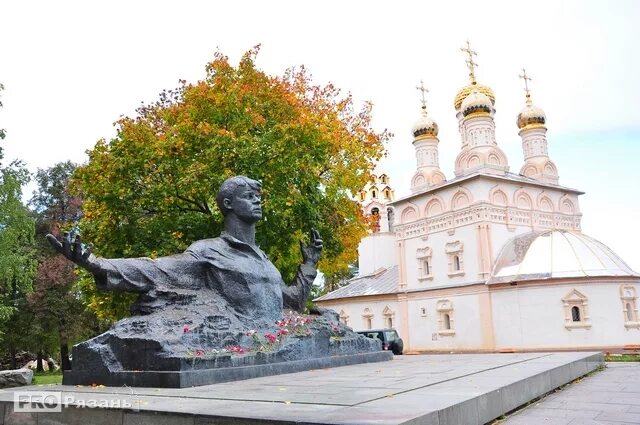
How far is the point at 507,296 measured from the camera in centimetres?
2828

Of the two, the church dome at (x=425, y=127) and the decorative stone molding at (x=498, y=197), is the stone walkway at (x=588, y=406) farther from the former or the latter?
the church dome at (x=425, y=127)

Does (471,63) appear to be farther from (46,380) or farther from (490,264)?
(46,380)

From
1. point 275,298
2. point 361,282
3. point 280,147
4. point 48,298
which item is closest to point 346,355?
point 275,298

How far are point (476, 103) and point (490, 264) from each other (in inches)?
394

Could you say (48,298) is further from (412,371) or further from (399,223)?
(412,371)

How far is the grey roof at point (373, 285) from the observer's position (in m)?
35.8

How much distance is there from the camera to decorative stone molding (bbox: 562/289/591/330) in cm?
2627

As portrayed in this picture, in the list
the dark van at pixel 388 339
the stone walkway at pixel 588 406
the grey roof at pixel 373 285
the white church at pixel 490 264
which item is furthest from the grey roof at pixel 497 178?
the stone walkway at pixel 588 406

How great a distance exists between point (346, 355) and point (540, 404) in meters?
3.11

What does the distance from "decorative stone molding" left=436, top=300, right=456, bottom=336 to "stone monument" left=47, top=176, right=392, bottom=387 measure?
22.4 meters

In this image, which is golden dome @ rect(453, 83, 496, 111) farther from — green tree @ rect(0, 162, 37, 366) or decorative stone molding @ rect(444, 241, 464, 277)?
green tree @ rect(0, 162, 37, 366)

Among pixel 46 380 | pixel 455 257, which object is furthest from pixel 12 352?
pixel 455 257

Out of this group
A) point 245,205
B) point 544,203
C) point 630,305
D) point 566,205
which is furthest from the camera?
point 566,205

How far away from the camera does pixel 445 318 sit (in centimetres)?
3148
